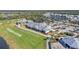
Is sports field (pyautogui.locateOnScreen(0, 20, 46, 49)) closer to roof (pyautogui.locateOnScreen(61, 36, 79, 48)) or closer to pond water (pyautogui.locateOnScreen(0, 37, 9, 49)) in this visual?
pond water (pyautogui.locateOnScreen(0, 37, 9, 49))

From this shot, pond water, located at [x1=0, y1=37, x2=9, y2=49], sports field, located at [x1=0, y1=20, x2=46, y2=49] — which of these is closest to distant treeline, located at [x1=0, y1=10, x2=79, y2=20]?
sports field, located at [x1=0, y1=20, x2=46, y2=49]

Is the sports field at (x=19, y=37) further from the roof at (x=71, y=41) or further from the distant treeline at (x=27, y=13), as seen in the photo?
the roof at (x=71, y=41)

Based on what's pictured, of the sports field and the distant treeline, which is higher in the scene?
the distant treeline

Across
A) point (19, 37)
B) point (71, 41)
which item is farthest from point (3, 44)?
point (71, 41)

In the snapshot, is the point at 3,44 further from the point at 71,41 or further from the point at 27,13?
the point at 71,41

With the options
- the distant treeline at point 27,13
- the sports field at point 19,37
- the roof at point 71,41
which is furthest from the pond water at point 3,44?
the roof at point 71,41

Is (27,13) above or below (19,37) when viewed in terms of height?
above
